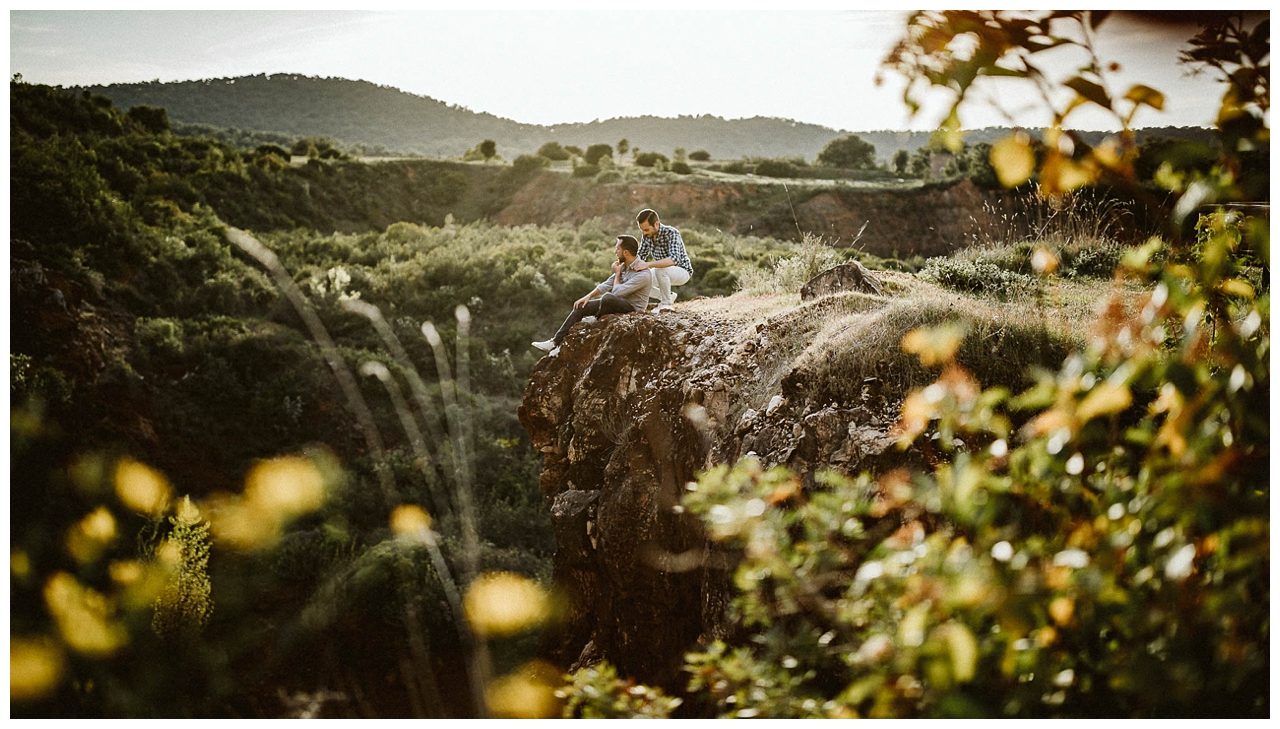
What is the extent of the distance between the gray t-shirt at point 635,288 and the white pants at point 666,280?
0.21 metres

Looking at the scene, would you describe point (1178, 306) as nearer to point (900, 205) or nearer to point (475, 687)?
point (475, 687)

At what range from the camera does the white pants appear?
309 inches

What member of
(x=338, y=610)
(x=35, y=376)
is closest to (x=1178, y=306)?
(x=338, y=610)

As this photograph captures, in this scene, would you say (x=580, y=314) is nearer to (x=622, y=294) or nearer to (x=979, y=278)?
(x=622, y=294)

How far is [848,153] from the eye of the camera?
170ft

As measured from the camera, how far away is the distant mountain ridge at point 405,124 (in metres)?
41.5

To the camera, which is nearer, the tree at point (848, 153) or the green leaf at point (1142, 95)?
the green leaf at point (1142, 95)

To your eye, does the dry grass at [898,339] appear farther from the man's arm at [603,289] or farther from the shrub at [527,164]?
the shrub at [527,164]

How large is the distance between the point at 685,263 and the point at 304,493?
6632 mm

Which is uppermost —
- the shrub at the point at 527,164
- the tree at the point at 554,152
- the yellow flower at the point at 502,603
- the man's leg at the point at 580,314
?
the tree at the point at 554,152

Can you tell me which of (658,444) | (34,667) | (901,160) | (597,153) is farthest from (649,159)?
(34,667)

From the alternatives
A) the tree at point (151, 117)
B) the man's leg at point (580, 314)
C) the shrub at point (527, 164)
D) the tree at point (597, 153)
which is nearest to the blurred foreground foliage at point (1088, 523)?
the man's leg at point (580, 314)

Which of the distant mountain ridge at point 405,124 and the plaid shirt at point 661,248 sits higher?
the distant mountain ridge at point 405,124

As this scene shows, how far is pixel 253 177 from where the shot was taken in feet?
90.8
